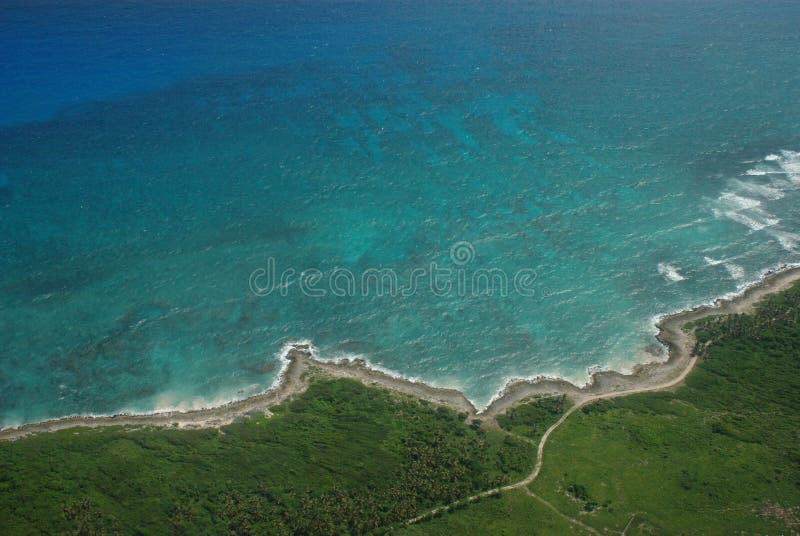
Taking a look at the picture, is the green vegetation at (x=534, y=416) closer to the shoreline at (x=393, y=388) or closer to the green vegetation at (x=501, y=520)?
the shoreline at (x=393, y=388)

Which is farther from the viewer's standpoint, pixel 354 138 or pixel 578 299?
pixel 354 138

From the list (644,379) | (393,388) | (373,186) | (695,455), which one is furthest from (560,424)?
(373,186)

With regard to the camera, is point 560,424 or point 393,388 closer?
point 560,424

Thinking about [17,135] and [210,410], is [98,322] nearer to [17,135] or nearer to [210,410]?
[210,410]

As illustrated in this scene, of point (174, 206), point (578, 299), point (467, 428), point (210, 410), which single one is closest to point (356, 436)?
point (467, 428)

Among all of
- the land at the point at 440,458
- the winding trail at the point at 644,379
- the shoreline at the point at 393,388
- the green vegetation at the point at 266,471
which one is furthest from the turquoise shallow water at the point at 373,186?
the green vegetation at the point at 266,471

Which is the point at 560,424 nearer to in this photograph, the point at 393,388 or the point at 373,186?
the point at 393,388
